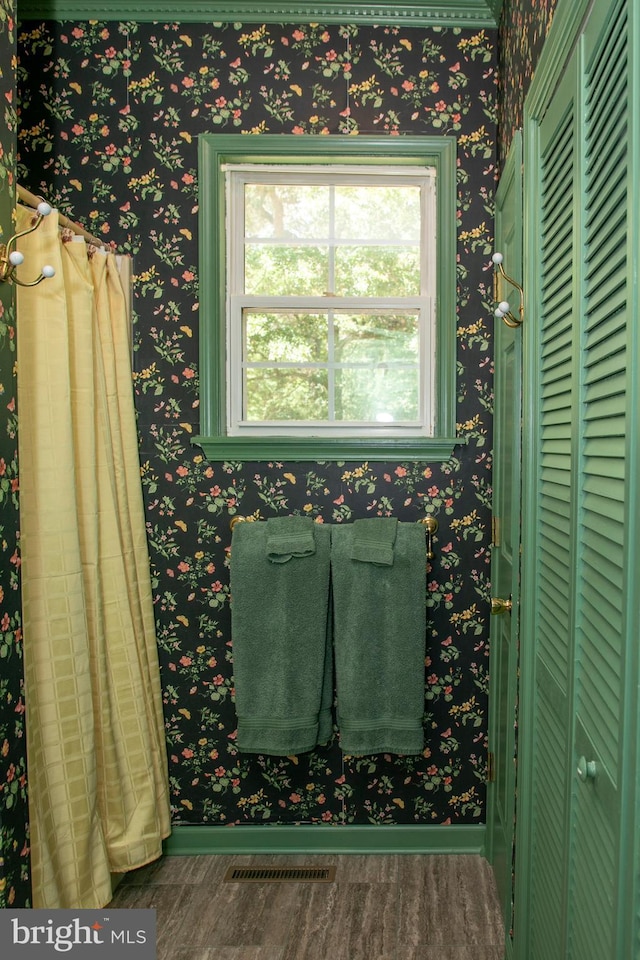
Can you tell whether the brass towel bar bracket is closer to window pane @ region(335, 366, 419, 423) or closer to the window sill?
the window sill

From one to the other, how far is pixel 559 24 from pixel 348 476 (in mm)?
1355

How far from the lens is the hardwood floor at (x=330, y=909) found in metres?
1.88

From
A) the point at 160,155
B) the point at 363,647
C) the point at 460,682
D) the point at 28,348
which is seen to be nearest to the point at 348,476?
the point at 363,647

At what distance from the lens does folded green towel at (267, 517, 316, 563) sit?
2.13 metres

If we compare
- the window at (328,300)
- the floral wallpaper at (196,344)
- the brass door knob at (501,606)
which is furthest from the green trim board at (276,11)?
the brass door knob at (501,606)

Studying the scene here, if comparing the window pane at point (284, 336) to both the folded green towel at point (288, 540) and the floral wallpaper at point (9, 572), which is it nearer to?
the folded green towel at point (288, 540)

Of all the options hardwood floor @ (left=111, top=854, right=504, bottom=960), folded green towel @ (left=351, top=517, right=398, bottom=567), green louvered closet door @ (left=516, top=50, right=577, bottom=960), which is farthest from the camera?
folded green towel @ (left=351, top=517, right=398, bottom=567)

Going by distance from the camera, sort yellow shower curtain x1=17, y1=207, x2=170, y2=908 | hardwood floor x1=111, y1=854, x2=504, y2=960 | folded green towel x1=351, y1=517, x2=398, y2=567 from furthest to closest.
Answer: folded green towel x1=351, y1=517, x2=398, y2=567
hardwood floor x1=111, y1=854, x2=504, y2=960
yellow shower curtain x1=17, y1=207, x2=170, y2=908

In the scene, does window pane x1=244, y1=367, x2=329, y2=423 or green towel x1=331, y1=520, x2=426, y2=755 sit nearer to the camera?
green towel x1=331, y1=520, x2=426, y2=755

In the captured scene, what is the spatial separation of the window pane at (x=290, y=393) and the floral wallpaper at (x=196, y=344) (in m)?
0.19

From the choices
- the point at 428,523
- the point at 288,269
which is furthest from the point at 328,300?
the point at 428,523

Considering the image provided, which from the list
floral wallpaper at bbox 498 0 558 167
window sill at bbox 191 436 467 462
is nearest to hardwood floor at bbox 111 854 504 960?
window sill at bbox 191 436 467 462

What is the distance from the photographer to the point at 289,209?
2.34 metres

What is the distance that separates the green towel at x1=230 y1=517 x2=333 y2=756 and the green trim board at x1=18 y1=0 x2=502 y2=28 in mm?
1641
